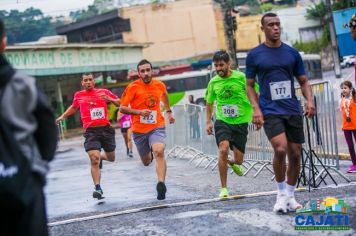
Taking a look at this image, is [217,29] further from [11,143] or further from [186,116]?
[11,143]

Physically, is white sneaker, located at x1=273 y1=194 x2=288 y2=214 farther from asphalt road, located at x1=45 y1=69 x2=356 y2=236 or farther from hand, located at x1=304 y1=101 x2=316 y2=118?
hand, located at x1=304 y1=101 x2=316 y2=118

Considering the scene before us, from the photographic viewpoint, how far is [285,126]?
680 cm

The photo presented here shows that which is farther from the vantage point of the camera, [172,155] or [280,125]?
[172,155]

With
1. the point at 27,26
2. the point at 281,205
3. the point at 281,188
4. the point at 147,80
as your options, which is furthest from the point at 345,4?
the point at 27,26

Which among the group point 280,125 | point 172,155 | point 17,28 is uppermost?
point 17,28

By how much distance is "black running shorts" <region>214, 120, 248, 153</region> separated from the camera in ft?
28.3

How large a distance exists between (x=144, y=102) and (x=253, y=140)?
4251mm

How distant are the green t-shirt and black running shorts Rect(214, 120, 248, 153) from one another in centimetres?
6

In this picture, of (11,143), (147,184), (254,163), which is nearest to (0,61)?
(11,143)

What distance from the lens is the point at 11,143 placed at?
10.5 ft

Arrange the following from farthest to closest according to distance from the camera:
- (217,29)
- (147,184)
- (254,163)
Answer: (217,29) → (254,163) → (147,184)

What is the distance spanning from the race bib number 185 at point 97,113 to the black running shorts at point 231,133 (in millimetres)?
2176

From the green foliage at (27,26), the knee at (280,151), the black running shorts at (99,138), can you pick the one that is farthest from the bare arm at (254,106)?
the green foliage at (27,26)

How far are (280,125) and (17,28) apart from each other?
3647 inches
